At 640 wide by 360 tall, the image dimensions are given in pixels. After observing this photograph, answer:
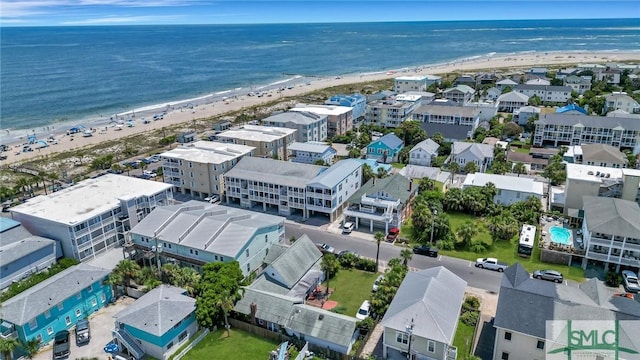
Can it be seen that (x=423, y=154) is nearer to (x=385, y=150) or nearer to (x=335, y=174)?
(x=385, y=150)

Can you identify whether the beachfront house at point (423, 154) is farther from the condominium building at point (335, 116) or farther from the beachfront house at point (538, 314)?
the beachfront house at point (538, 314)

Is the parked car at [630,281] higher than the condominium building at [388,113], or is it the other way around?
the condominium building at [388,113]

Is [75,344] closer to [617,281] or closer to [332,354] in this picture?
[332,354]

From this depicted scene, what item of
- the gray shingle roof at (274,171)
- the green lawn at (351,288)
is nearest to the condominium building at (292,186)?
the gray shingle roof at (274,171)

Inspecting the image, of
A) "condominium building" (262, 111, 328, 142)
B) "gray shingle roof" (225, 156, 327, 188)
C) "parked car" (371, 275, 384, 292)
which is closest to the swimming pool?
"parked car" (371, 275, 384, 292)

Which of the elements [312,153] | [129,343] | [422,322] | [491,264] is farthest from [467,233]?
[129,343]

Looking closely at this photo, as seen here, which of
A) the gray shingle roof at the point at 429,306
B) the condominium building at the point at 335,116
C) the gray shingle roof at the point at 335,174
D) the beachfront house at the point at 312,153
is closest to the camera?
the gray shingle roof at the point at 429,306

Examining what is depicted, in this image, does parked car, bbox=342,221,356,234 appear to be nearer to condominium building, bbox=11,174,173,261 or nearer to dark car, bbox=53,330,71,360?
condominium building, bbox=11,174,173,261
